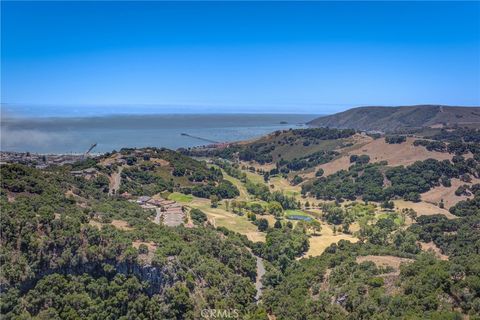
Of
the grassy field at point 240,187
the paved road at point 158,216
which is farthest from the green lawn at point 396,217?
the paved road at point 158,216

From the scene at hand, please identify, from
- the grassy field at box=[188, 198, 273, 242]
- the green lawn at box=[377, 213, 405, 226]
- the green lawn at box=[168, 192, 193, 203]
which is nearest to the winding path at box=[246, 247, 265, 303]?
the grassy field at box=[188, 198, 273, 242]

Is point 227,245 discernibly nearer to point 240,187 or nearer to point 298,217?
point 298,217

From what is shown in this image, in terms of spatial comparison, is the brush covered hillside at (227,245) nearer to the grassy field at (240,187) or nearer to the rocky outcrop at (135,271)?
the rocky outcrop at (135,271)

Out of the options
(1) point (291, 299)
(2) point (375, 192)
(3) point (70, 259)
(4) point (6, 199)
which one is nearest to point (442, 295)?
(1) point (291, 299)

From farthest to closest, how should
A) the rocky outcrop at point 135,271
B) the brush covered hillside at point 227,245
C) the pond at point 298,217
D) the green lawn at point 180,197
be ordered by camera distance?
the green lawn at point 180,197 < the pond at point 298,217 < the rocky outcrop at point 135,271 < the brush covered hillside at point 227,245

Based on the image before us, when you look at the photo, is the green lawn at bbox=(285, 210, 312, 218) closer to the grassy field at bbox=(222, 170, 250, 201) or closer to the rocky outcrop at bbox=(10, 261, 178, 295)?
the grassy field at bbox=(222, 170, 250, 201)
